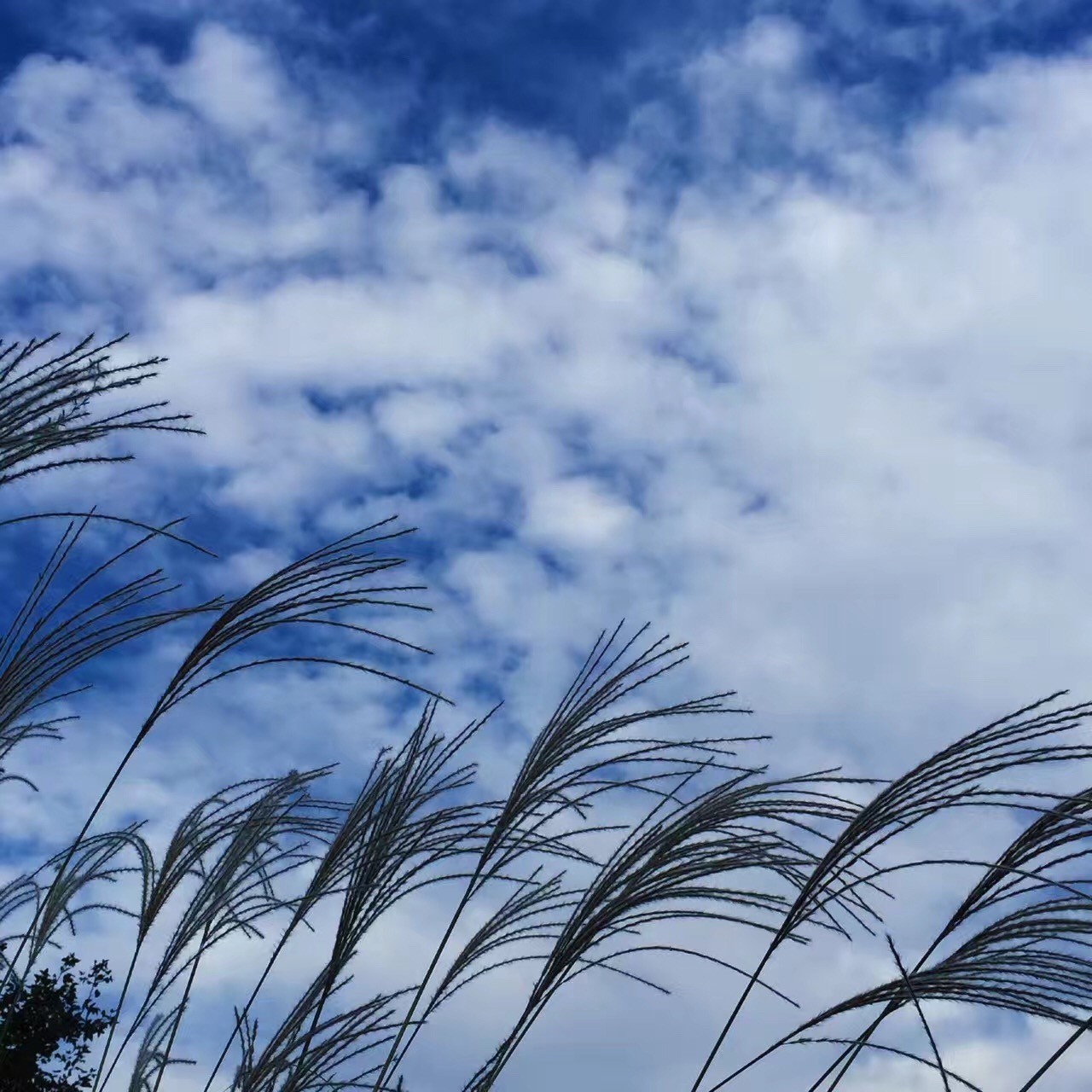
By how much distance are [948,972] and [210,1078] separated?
2058mm

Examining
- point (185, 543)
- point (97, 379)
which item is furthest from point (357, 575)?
point (97, 379)

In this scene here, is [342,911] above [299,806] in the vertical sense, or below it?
below

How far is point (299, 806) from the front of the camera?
3.53 m

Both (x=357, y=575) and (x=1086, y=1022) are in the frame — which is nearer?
(x=1086, y=1022)

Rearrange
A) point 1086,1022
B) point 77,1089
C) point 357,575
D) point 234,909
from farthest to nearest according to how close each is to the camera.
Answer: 1. point 77,1089
2. point 234,909
3. point 357,575
4. point 1086,1022

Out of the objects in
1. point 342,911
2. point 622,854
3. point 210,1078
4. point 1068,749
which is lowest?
point 210,1078

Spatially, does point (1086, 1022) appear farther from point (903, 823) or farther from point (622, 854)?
point (622, 854)

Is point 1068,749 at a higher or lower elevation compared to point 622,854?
higher

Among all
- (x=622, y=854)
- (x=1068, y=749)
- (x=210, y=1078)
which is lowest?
(x=210, y=1078)

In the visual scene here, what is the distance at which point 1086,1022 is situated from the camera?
1.90 m

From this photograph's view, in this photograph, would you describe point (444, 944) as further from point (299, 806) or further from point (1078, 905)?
point (1078, 905)

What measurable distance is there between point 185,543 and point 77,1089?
844 centimetres

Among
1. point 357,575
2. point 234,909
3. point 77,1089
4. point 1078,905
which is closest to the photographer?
point 1078,905

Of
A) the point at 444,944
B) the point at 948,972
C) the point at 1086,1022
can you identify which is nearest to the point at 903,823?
the point at 948,972
